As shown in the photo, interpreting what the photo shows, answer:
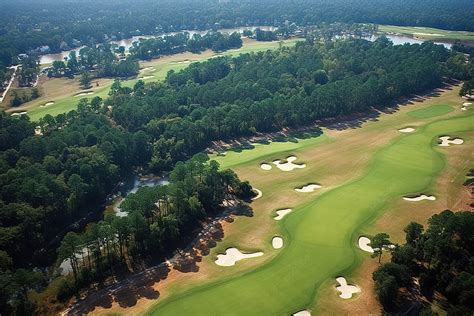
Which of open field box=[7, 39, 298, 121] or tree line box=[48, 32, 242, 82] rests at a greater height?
tree line box=[48, 32, 242, 82]

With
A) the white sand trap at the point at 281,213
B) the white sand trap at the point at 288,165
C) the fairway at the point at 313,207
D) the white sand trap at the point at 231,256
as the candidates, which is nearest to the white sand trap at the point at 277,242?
the fairway at the point at 313,207

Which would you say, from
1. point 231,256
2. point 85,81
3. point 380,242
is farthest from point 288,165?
point 85,81

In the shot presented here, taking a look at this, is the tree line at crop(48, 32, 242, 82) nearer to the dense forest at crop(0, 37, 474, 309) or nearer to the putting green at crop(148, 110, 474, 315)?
the dense forest at crop(0, 37, 474, 309)

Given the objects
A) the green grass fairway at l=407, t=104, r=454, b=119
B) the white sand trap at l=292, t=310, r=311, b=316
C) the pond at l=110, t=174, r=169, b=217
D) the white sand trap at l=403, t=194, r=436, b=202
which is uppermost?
the white sand trap at l=292, t=310, r=311, b=316

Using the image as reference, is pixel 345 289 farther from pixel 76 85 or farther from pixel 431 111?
pixel 76 85

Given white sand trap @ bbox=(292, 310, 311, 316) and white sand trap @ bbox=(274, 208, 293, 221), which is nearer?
white sand trap @ bbox=(292, 310, 311, 316)

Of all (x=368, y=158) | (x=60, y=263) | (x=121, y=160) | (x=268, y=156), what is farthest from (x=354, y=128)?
(x=60, y=263)

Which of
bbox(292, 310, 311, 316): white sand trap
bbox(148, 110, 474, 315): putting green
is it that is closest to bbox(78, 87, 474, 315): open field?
bbox(148, 110, 474, 315): putting green

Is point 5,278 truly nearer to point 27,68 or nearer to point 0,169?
point 0,169
